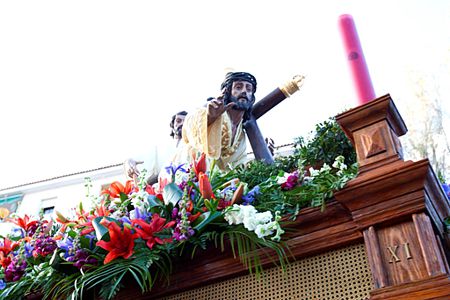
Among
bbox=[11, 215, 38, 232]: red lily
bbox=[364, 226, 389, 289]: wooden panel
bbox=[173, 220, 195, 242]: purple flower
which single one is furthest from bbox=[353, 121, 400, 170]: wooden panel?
bbox=[11, 215, 38, 232]: red lily

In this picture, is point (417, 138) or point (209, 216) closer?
point (209, 216)

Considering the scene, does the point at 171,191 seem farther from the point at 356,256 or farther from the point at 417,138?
the point at 417,138

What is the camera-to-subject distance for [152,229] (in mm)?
2133

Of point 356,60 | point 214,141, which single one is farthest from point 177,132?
point 356,60

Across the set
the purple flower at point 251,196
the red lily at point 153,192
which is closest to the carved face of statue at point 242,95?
the red lily at point 153,192

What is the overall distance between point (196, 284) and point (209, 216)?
0.93 feet

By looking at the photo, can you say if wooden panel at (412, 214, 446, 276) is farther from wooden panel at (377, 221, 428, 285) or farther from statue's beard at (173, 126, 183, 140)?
statue's beard at (173, 126, 183, 140)

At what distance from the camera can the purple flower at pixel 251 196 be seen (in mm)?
2188

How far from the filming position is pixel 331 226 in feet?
6.48

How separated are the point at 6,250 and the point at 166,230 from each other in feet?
3.32

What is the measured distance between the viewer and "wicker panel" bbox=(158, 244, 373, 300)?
1841 millimetres

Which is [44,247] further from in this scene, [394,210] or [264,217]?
[394,210]

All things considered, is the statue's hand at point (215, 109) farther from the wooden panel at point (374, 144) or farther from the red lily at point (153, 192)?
the wooden panel at point (374, 144)

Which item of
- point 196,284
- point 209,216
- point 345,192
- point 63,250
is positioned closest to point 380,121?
point 345,192
